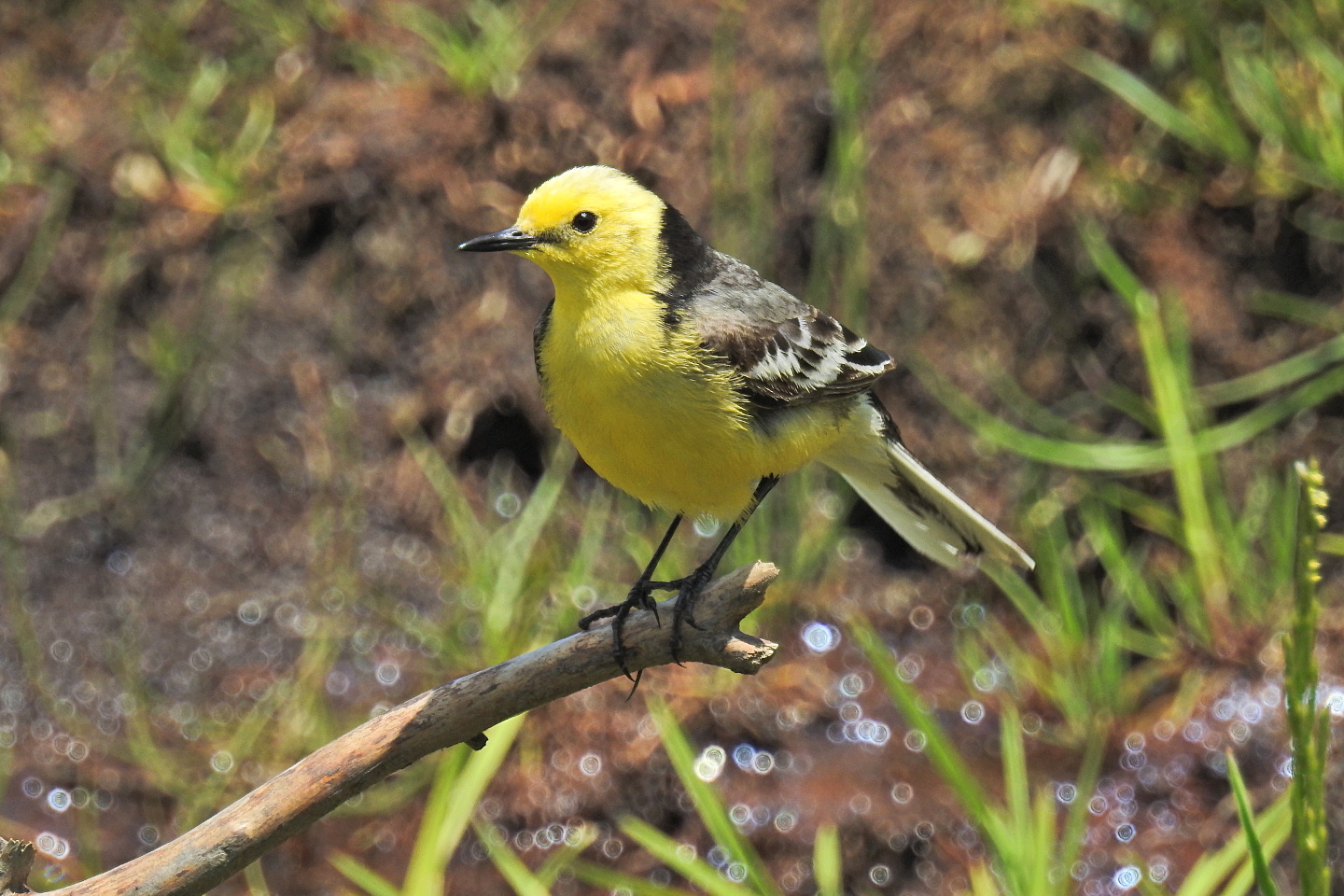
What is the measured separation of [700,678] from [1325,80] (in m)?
3.98

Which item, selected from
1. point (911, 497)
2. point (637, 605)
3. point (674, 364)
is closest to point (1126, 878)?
point (911, 497)

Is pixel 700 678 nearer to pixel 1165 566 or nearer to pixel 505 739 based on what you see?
pixel 505 739

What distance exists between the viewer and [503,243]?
4125 millimetres

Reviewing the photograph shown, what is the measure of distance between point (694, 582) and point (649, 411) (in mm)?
641

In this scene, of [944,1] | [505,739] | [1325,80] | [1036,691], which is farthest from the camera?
[944,1]

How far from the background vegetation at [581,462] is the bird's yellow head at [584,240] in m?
1.74

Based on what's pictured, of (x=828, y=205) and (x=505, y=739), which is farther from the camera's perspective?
(x=828, y=205)

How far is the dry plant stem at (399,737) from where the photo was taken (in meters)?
3.17

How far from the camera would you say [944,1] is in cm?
789

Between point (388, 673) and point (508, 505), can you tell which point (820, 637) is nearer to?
point (508, 505)

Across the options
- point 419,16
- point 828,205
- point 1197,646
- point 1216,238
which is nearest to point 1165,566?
point 1197,646

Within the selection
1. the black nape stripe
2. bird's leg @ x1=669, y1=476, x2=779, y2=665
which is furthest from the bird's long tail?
the black nape stripe

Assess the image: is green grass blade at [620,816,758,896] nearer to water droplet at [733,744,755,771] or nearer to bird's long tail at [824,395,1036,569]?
bird's long tail at [824,395,1036,569]

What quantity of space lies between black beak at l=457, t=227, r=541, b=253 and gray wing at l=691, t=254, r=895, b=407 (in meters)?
0.51
